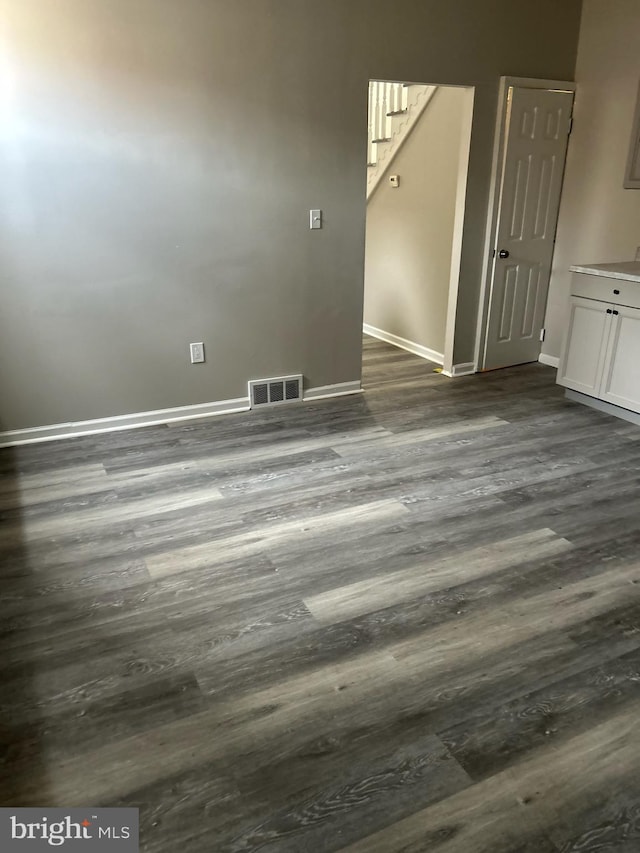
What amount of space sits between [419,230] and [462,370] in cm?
A: 134

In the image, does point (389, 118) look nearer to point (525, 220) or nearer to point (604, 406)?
point (525, 220)

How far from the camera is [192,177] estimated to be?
12.4ft

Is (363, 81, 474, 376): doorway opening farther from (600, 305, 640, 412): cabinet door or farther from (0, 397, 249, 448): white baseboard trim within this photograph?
(0, 397, 249, 448): white baseboard trim

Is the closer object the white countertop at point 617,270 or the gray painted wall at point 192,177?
the gray painted wall at point 192,177

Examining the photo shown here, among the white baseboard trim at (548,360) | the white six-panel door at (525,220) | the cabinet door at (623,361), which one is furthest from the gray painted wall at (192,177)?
the white baseboard trim at (548,360)

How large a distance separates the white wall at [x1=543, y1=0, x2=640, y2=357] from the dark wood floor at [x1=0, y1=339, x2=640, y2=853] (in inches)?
71.0

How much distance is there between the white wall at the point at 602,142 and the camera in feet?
14.7

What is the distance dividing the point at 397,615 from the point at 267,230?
2667 mm

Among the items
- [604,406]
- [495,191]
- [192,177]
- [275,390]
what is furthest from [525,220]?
[192,177]

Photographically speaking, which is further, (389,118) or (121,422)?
(389,118)

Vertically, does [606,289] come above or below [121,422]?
above

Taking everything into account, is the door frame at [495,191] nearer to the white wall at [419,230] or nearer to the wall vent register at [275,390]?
the white wall at [419,230]

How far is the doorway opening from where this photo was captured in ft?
16.3

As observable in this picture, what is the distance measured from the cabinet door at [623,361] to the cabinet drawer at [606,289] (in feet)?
0.18
